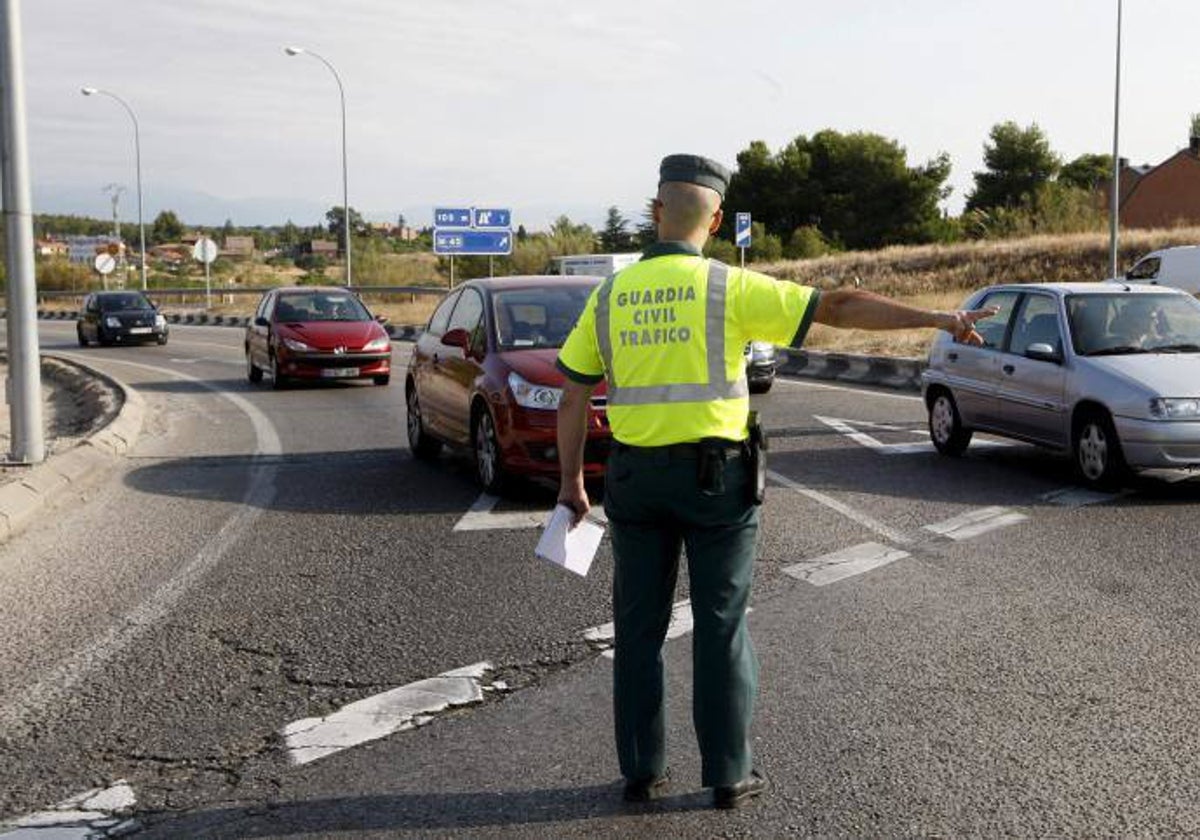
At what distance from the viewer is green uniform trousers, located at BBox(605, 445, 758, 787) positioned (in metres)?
3.97

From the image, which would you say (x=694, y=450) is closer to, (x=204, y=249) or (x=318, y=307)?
(x=318, y=307)

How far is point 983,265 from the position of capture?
42219 millimetres

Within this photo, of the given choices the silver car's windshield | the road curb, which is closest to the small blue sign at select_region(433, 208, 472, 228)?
the road curb

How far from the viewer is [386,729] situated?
478 cm

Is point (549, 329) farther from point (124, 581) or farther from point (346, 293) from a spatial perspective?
point (346, 293)

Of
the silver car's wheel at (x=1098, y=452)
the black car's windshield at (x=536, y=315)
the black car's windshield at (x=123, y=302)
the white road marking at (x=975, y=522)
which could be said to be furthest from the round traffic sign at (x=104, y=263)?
the white road marking at (x=975, y=522)

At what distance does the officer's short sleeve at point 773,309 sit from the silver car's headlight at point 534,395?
18.6 ft

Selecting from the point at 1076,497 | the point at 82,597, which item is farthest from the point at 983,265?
the point at 82,597

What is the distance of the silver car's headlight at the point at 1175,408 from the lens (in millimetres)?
9461

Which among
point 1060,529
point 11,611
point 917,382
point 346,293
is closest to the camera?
point 11,611

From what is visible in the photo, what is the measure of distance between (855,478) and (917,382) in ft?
30.5

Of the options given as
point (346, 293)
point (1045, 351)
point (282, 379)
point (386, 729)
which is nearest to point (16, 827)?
point (386, 729)

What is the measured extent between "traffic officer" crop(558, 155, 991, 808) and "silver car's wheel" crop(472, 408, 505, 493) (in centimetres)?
577

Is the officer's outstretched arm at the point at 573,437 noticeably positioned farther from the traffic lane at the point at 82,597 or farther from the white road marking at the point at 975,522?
the white road marking at the point at 975,522
